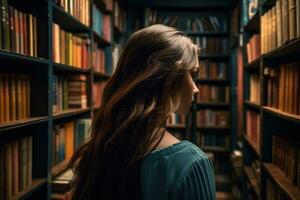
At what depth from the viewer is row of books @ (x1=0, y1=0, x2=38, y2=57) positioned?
5.03 feet

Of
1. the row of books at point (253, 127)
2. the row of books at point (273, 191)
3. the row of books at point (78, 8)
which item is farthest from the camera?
the row of books at point (253, 127)

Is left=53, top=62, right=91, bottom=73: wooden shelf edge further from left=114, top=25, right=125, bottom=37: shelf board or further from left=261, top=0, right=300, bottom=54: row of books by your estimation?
left=114, top=25, right=125, bottom=37: shelf board

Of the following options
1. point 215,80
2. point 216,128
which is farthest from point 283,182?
point 215,80

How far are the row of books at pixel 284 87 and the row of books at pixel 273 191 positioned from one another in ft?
1.59

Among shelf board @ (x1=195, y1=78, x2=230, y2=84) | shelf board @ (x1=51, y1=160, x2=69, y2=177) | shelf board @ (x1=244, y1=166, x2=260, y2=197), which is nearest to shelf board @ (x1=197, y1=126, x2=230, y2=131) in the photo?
shelf board @ (x1=195, y1=78, x2=230, y2=84)

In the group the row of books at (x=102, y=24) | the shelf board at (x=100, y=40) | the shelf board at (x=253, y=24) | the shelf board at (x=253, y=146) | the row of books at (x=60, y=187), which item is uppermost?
the row of books at (x=102, y=24)

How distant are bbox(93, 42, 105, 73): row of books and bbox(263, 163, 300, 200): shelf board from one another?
1.81 m

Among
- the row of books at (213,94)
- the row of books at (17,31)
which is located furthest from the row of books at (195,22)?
the row of books at (17,31)

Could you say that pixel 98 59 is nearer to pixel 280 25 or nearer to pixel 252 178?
pixel 252 178

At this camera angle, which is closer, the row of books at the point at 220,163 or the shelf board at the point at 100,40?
the shelf board at the point at 100,40

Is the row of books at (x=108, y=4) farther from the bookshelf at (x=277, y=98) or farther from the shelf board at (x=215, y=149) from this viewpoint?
the shelf board at (x=215, y=149)

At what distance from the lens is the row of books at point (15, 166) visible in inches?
62.2

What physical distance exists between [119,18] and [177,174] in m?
3.83

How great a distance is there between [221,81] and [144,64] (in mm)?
4237
